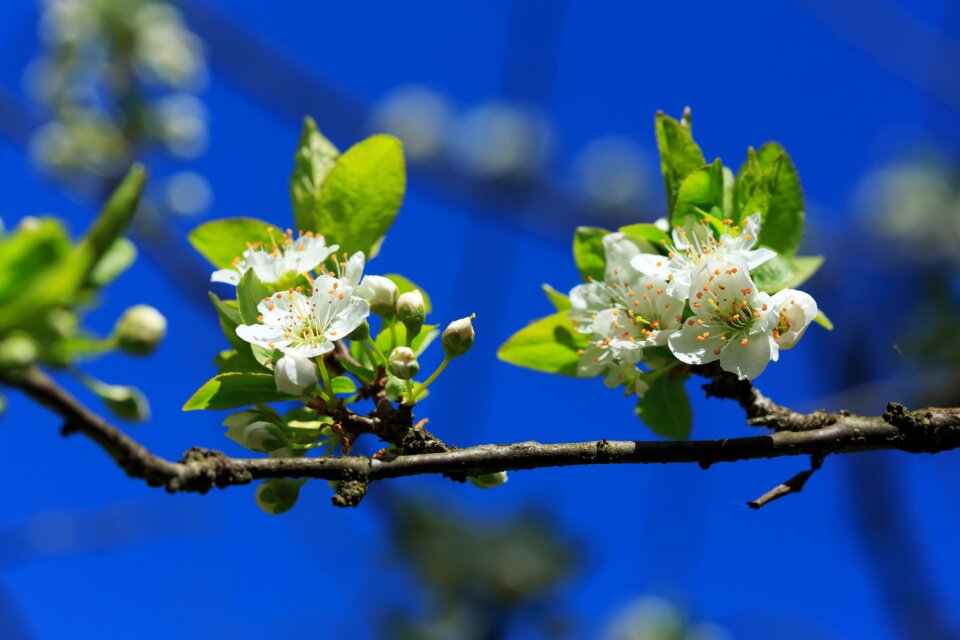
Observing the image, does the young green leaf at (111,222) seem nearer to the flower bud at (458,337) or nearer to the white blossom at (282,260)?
the white blossom at (282,260)

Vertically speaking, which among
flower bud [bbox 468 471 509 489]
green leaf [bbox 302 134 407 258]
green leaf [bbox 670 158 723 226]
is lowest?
flower bud [bbox 468 471 509 489]

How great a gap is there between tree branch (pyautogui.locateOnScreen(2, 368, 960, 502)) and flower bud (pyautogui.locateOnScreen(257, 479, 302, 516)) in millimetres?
252

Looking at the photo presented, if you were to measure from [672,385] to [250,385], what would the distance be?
2.81 feet

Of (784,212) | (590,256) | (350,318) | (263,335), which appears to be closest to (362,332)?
(350,318)

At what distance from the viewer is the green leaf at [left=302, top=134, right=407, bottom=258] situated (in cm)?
184

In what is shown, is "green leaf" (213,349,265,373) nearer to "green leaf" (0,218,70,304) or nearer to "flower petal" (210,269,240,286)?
"flower petal" (210,269,240,286)

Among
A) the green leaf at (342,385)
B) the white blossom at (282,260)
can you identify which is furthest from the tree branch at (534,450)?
the white blossom at (282,260)

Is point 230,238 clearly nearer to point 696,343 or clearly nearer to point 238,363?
point 238,363

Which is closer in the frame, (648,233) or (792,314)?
(792,314)

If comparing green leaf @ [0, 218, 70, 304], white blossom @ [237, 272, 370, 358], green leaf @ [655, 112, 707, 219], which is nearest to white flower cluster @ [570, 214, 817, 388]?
green leaf @ [655, 112, 707, 219]

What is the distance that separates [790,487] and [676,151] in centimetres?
68

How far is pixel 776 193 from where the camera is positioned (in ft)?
6.00

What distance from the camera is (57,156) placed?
228 inches

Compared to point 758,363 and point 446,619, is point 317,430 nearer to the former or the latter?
point 758,363
